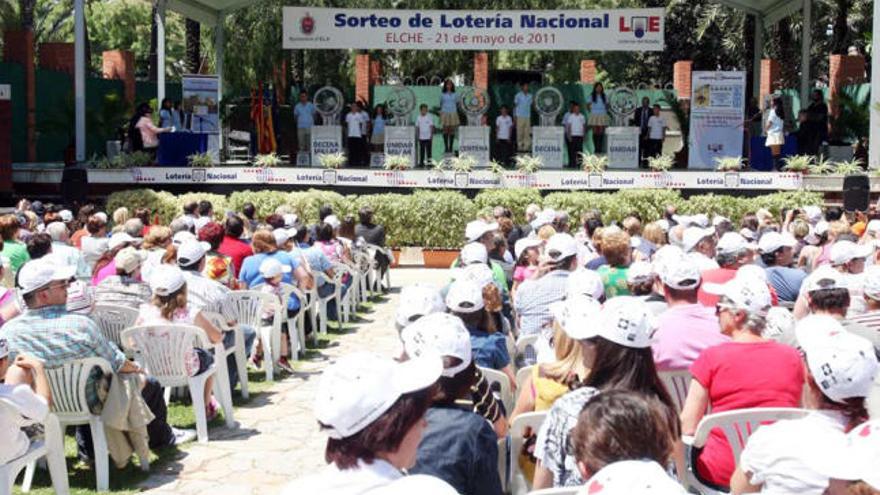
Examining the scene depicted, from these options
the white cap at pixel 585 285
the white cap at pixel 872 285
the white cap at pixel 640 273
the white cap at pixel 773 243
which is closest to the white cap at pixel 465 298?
the white cap at pixel 585 285

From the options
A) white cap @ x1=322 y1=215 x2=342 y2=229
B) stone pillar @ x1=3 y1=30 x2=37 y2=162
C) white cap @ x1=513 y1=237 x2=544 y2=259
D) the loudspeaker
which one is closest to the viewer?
white cap @ x1=513 y1=237 x2=544 y2=259

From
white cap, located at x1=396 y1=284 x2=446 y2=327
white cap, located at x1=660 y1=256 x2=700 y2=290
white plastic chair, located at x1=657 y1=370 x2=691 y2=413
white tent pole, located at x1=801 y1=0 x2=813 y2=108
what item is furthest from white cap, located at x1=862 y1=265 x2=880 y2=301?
white tent pole, located at x1=801 y1=0 x2=813 y2=108

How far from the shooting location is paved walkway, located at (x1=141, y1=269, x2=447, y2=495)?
22.1ft

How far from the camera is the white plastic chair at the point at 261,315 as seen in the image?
9.73m

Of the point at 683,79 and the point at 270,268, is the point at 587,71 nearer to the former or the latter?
the point at 683,79

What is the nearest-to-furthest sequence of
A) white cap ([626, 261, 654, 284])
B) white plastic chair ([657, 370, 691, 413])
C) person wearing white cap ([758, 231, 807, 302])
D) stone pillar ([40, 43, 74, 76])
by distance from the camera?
1. white plastic chair ([657, 370, 691, 413])
2. white cap ([626, 261, 654, 284])
3. person wearing white cap ([758, 231, 807, 302])
4. stone pillar ([40, 43, 74, 76])

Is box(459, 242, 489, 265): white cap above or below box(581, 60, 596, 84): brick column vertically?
below

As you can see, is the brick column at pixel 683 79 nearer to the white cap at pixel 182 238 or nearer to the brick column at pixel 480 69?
the brick column at pixel 480 69

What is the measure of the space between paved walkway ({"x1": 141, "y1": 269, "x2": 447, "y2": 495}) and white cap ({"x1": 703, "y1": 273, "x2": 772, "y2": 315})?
247 cm

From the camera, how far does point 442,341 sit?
4.22 meters

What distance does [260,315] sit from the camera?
9.88 meters

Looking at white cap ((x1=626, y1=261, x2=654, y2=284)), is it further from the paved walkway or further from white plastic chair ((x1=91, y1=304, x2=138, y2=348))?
white plastic chair ((x1=91, y1=304, x2=138, y2=348))

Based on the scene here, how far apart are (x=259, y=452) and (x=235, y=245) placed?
4.20 m

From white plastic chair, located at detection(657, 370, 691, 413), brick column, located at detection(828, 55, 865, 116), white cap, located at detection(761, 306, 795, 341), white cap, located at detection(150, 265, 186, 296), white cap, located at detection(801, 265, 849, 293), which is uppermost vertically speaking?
brick column, located at detection(828, 55, 865, 116)
